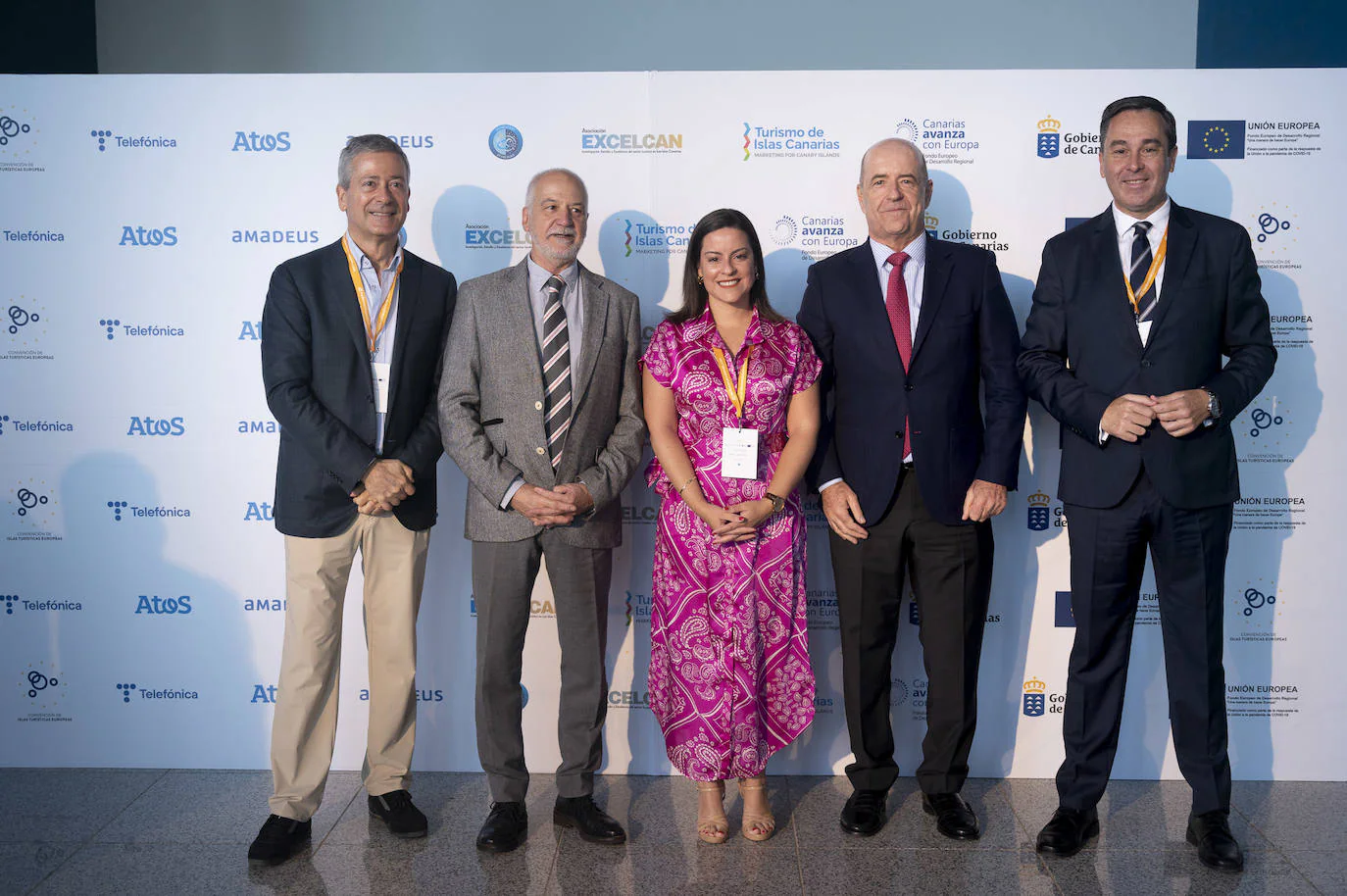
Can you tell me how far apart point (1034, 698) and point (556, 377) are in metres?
2.10

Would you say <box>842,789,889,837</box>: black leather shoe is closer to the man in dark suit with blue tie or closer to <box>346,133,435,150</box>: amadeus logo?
the man in dark suit with blue tie

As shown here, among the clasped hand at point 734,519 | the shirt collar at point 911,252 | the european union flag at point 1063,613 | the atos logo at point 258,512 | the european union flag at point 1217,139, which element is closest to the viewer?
the clasped hand at point 734,519

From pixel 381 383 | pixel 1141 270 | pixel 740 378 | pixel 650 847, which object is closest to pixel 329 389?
pixel 381 383

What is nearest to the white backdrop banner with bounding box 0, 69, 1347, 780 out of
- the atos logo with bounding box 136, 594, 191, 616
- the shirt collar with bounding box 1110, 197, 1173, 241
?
the atos logo with bounding box 136, 594, 191, 616

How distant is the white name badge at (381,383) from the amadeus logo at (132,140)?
4.56 feet

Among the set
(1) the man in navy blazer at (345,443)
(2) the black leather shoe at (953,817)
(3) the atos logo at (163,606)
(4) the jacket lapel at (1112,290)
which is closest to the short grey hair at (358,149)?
(1) the man in navy blazer at (345,443)

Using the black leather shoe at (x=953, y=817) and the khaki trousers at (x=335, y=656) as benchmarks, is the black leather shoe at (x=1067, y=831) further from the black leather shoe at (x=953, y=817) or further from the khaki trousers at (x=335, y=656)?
the khaki trousers at (x=335, y=656)

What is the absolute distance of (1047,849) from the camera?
2.79m

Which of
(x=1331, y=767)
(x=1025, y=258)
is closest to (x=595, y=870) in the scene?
(x=1025, y=258)

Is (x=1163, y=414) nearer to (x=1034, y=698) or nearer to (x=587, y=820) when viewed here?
(x=1034, y=698)

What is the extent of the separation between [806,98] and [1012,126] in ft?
2.40

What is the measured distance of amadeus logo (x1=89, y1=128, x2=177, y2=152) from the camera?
11.2 feet

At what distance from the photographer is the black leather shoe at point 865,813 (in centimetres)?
293

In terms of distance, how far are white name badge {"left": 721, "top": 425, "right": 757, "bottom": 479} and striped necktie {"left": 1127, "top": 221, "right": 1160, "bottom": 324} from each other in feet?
3.92
